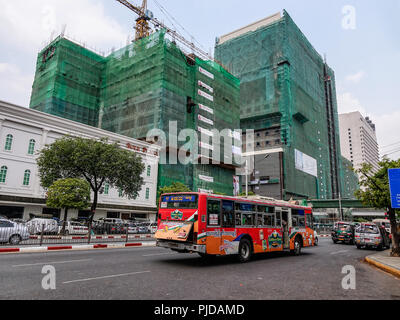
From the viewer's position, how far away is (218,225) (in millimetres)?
11328

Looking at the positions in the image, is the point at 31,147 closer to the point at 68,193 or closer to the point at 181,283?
the point at 68,193

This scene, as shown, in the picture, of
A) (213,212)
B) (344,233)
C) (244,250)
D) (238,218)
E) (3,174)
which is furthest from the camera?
(3,174)

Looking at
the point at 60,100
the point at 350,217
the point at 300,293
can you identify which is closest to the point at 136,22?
the point at 60,100

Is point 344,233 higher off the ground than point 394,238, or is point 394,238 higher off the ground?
point 394,238

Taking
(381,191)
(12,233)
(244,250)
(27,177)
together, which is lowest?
(244,250)

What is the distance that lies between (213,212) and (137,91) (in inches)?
1873

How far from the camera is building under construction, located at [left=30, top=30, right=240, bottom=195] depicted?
51188 mm

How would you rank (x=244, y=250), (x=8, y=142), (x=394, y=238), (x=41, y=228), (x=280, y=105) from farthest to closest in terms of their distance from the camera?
1. (x=280, y=105)
2. (x=8, y=142)
3. (x=41, y=228)
4. (x=394, y=238)
5. (x=244, y=250)

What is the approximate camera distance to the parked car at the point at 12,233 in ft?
54.4

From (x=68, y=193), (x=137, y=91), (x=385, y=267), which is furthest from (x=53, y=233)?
(x=137, y=91)

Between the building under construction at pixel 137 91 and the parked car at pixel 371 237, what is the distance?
31.8 metres

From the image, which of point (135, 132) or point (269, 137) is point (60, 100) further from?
point (269, 137)

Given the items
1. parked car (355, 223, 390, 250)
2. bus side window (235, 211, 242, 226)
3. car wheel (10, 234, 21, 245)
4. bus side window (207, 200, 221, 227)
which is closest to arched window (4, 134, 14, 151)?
car wheel (10, 234, 21, 245)

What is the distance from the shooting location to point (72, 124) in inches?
1476
